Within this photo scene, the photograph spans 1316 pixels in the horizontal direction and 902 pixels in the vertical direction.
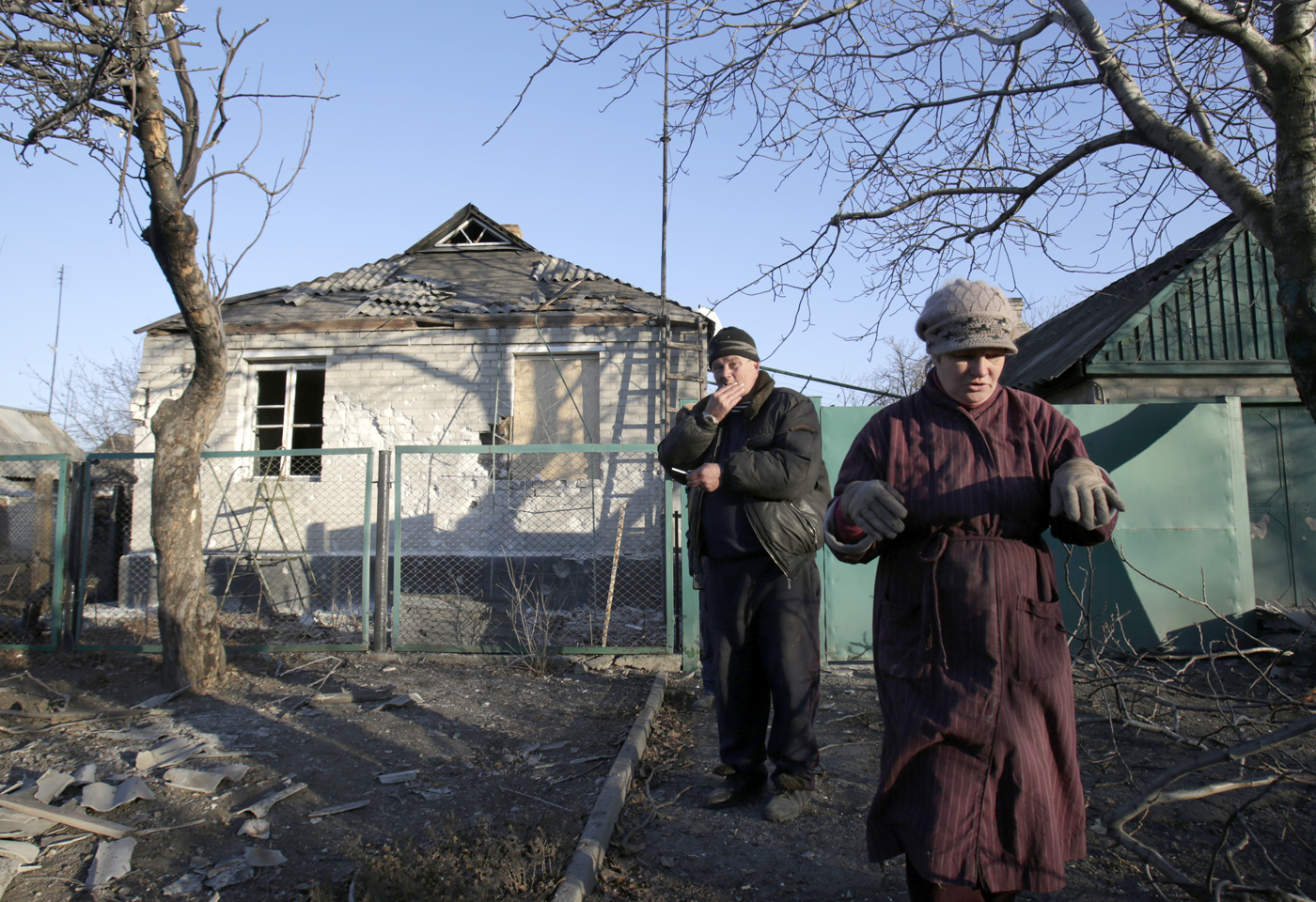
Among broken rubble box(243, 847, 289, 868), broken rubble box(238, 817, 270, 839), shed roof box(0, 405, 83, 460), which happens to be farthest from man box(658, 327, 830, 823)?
shed roof box(0, 405, 83, 460)

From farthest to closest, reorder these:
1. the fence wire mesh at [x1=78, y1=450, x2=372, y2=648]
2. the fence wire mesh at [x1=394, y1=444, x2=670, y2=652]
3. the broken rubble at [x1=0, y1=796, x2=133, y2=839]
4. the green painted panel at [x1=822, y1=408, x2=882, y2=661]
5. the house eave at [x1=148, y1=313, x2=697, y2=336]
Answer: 1. the house eave at [x1=148, y1=313, x2=697, y2=336]
2. the fence wire mesh at [x1=78, y1=450, x2=372, y2=648]
3. the fence wire mesh at [x1=394, y1=444, x2=670, y2=652]
4. the green painted panel at [x1=822, y1=408, x2=882, y2=661]
5. the broken rubble at [x1=0, y1=796, x2=133, y2=839]

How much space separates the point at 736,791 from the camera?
321 centimetres

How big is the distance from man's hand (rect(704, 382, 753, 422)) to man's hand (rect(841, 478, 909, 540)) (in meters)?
1.38

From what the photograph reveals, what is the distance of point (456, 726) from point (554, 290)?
23.1 ft

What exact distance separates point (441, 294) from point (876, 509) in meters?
9.52

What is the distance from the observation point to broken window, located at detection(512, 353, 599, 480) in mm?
9836

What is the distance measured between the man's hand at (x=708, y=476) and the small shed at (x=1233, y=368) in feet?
24.3

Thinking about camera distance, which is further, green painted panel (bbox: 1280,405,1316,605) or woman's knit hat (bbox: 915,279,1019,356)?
green painted panel (bbox: 1280,405,1316,605)

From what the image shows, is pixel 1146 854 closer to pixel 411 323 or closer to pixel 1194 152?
pixel 1194 152

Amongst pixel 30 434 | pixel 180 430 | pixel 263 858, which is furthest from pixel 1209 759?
pixel 30 434

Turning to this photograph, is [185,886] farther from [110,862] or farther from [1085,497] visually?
[1085,497]

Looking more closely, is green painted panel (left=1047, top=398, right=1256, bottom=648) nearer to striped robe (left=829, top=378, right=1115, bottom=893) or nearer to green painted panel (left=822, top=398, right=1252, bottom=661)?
green painted panel (left=822, top=398, right=1252, bottom=661)

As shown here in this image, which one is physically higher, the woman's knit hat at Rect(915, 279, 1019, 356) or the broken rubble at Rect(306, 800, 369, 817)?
the woman's knit hat at Rect(915, 279, 1019, 356)

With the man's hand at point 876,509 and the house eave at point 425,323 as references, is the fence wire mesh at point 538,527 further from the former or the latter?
the man's hand at point 876,509
